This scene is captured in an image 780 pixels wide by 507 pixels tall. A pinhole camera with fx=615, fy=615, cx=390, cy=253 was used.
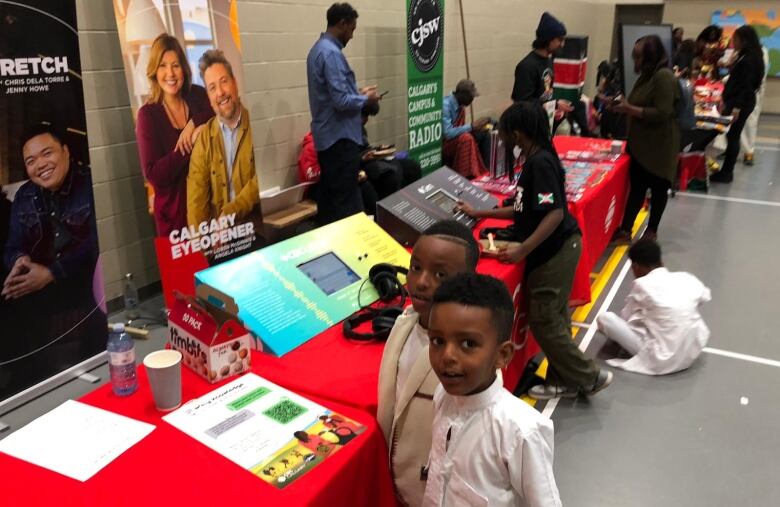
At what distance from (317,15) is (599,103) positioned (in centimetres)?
530

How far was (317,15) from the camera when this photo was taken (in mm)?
4707

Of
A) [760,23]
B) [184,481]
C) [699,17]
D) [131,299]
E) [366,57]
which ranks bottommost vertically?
[131,299]

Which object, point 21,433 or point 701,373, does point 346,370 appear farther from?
point 701,373

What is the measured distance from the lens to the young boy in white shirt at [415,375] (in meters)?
1.52

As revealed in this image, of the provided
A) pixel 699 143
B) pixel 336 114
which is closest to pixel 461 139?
pixel 336 114

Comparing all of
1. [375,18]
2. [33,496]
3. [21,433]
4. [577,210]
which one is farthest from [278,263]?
[375,18]

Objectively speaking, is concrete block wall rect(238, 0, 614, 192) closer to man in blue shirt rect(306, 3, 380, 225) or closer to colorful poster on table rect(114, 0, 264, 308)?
colorful poster on table rect(114, 0, 264, 308)

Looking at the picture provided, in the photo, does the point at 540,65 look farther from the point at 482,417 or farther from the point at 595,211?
the point at 482,417

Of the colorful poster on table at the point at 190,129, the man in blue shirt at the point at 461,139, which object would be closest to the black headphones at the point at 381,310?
the colorful poster on table at the point at 190,129

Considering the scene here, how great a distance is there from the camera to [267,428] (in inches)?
57.6

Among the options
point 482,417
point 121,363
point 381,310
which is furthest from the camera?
point 381,310

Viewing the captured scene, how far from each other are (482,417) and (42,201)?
2.06m

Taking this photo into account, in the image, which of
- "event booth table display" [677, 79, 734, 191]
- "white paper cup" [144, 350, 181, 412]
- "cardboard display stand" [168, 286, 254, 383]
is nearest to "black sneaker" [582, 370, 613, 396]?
"cardboard display stand" [168, 286, 254, 383]

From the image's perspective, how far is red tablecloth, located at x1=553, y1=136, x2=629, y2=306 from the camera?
349cm
